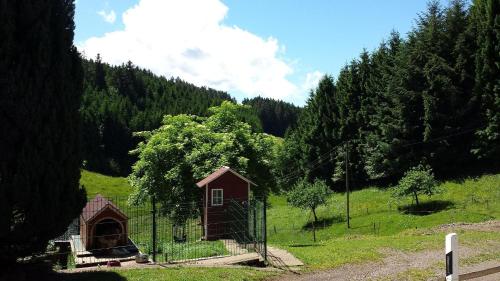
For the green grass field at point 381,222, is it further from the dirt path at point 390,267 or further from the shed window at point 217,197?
the shed window at point 217,197

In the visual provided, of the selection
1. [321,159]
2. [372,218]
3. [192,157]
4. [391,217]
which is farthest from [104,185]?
[391,217]

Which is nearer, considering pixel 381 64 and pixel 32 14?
pixel 32 14

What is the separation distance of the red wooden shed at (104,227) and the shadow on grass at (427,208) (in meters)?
22.7

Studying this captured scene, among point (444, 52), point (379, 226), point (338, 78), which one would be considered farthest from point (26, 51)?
point (338, 78)

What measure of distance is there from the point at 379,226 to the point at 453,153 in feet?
40.9

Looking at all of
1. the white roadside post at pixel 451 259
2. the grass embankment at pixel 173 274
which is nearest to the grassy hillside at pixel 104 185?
the grass embankment at pixel 173 274

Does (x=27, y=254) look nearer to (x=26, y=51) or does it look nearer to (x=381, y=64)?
(x=26, y=51)

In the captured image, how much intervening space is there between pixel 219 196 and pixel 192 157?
6293 mm

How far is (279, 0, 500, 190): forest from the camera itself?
41.4 metres

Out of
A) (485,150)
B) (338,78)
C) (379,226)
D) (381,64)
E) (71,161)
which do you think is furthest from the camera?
(338,78)

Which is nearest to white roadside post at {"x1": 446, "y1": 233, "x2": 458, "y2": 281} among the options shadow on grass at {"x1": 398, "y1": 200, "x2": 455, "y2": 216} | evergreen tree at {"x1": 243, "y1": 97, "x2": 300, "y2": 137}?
shadow on grass at {"x1": 398, "y1": 200, "x2": 455, "y2": 216}

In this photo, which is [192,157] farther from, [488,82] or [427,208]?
[488,82]

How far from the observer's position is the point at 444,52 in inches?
1795

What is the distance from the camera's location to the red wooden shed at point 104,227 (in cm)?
2503
